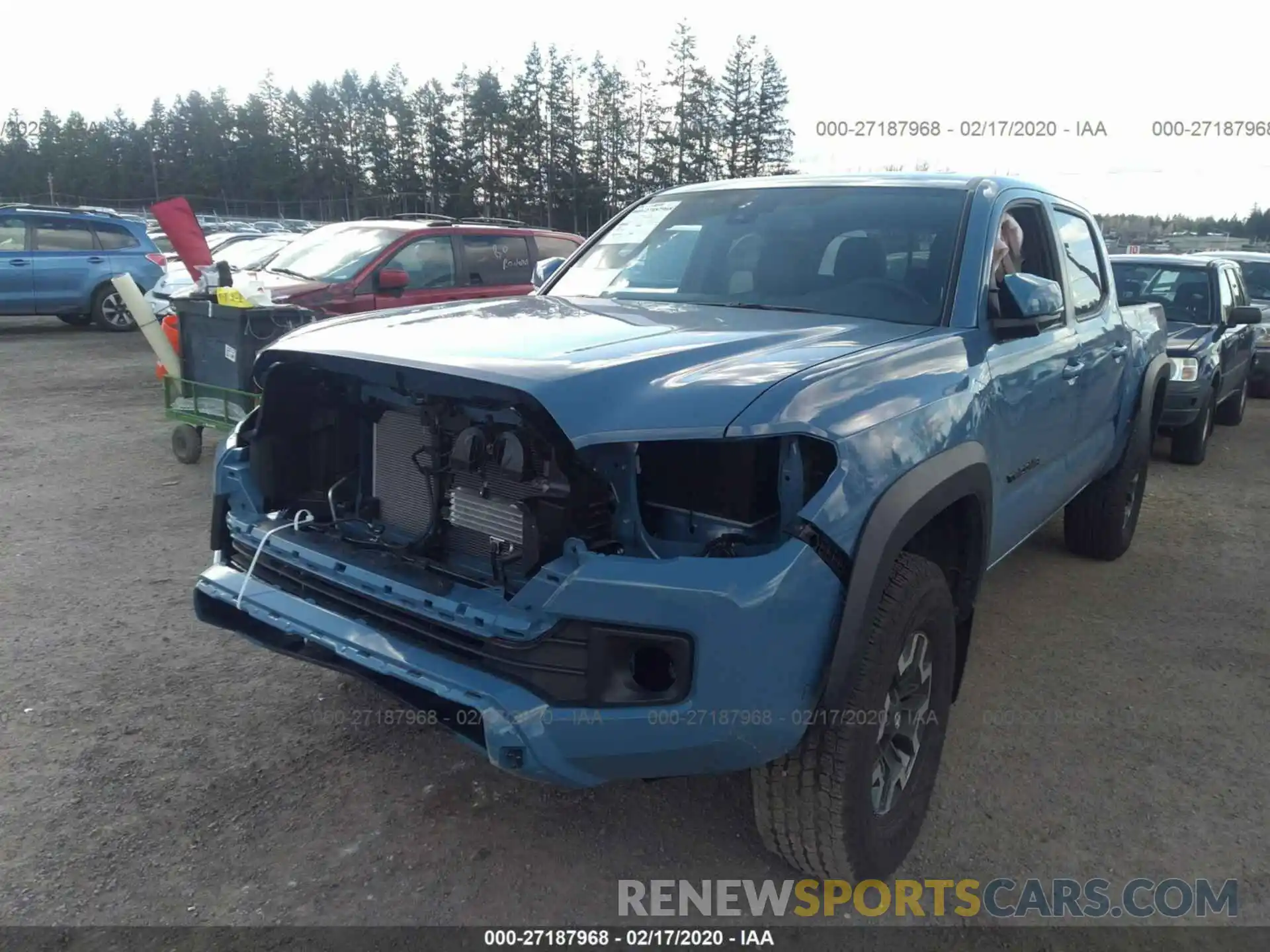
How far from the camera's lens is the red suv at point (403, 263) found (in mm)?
8219

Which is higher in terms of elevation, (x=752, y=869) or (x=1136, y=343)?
(x=1136, y=343)

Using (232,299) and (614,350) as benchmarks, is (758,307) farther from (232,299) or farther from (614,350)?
(232,299)

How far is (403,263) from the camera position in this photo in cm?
873

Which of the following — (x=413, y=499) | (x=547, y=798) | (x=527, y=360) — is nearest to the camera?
(x=527, y=360)

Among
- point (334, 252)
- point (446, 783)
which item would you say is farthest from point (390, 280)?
point (446, 783)

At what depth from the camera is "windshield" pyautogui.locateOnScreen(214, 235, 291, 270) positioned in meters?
12.8

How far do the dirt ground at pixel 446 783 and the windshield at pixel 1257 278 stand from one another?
8870 millimetres

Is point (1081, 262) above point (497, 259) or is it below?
below

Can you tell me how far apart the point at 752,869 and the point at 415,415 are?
1569 mm

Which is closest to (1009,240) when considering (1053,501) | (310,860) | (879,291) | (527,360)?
(879,291)

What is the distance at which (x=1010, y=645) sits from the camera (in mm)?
4191

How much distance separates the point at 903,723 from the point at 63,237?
1516 centimetres

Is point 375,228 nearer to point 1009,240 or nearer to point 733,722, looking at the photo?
point 1009,240

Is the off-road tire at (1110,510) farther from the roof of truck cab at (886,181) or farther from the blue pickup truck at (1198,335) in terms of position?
the blue pickup truck at (1198,335)
